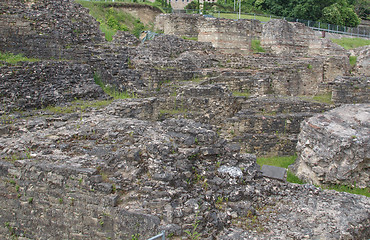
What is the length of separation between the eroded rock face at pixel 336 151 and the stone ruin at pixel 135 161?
9 centimetres

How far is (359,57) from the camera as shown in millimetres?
21406

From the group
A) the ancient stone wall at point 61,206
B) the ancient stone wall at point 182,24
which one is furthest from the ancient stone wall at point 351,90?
the ancient stone wall at point 61,206

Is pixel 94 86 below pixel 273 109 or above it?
above

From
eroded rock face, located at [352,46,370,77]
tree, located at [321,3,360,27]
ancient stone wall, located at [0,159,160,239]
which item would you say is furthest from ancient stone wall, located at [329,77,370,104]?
tree, located at [321,3,360,27]

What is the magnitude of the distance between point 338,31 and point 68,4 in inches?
947

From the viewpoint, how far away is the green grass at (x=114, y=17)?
2048 cm

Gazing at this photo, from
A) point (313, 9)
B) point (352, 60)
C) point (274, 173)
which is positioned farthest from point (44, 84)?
point (313, 9)

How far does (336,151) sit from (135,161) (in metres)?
5.12

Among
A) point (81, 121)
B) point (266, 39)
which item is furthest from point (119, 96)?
point (266, 39)

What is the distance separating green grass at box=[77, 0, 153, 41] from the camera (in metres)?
20.5

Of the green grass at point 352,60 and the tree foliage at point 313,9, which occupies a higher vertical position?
the tree foliage at point 313,9

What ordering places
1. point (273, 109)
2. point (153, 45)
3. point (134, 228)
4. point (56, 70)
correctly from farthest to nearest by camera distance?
point (153, 45)
point (273, 109)
point (56, 70)
point (134, 228)

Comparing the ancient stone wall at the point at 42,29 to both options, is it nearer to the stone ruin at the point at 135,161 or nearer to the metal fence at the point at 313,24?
the stone ruin at the point at 135,161

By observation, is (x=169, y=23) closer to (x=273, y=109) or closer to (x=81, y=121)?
(x=273, y=109)
